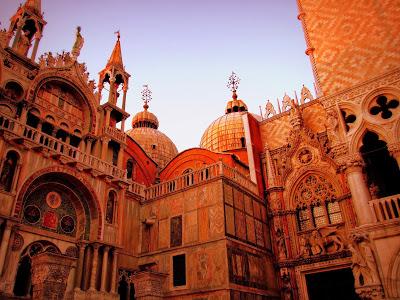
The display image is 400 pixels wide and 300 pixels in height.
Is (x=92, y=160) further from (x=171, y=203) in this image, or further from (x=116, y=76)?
(x=116, y=76)

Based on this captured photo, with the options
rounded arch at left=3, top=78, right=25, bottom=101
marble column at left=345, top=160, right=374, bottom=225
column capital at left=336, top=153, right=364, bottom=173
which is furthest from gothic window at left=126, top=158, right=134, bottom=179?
Result: marble column at left=345, top=160, right=374, bottom=225

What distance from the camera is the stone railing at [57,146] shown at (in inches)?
493

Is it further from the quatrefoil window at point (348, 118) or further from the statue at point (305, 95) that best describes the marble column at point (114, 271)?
the statue at point (305, 95)

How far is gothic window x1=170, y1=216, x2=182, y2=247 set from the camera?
15.0m

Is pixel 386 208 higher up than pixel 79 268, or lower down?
higher up

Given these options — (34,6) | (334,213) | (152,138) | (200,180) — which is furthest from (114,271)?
(152,138)

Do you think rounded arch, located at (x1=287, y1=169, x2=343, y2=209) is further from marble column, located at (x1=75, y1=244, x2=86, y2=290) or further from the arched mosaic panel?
marble column, located at (x1=75, y1=244, x2=86, y2=290)

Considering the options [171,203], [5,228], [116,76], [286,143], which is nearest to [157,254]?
[171,203]

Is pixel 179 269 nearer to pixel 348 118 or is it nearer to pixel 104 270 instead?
pixel 104 270

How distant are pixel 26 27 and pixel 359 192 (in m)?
16.3

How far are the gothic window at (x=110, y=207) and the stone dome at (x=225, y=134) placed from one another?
1416cm

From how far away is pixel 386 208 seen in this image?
11891 mm

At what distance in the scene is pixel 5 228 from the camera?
1139 centimetres

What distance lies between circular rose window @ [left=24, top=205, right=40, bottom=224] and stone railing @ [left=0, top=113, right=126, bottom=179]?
2.19m
